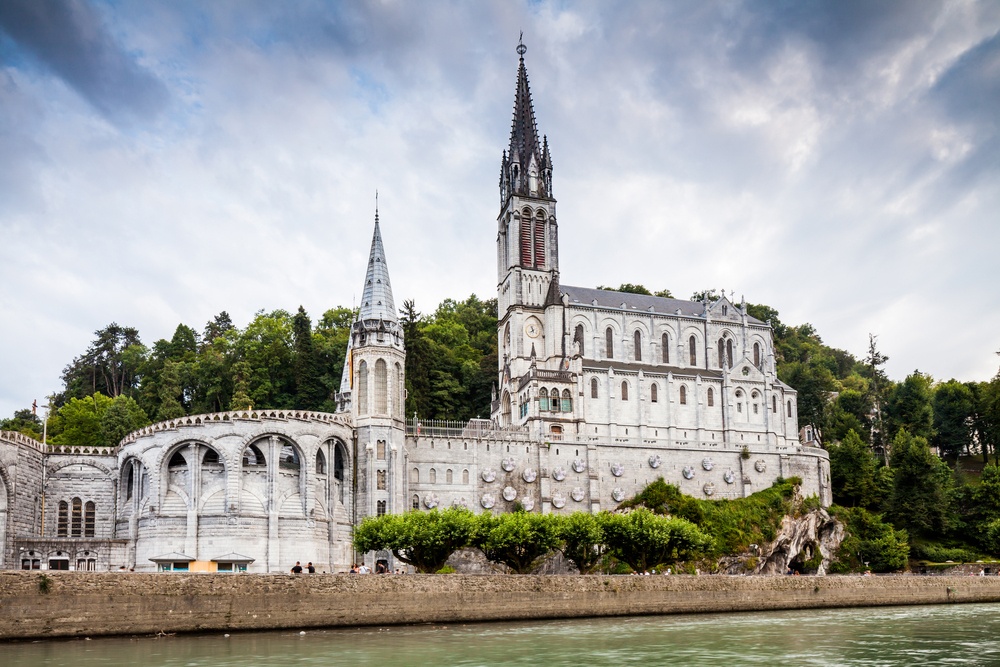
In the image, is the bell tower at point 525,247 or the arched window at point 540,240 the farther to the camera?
the arched window at point 540,240

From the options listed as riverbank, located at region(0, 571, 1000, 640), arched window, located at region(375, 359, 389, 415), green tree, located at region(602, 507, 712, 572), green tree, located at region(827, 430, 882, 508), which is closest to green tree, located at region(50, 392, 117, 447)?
arched window, located at region(375, 359, 389, 415)

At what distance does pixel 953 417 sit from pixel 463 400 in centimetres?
4829

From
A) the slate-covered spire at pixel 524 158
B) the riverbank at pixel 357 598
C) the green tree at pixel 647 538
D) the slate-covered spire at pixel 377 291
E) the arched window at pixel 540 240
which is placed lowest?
the riverbank at pixel 357 598

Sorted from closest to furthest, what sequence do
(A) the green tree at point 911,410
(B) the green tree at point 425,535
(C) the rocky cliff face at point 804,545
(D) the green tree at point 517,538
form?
(B) the green tree at point 425,535 < (D) the green tree at point 517,538 < (C) the rocky cliff face at point 804,545 < (A) the green tree at point 911,410

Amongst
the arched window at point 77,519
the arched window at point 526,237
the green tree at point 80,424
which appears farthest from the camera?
the arched window at point 526,237

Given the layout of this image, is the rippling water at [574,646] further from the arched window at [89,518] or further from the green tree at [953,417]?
the green tree at [953,417]

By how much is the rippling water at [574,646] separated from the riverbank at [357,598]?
863 millimetres

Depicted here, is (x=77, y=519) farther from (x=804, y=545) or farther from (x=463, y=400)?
(x=804, y=545)

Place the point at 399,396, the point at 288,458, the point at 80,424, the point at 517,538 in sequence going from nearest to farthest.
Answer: the point at 517,538, the point at 288,458, the point at 399,396, the point at 80,424

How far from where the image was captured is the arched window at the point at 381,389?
59.7m

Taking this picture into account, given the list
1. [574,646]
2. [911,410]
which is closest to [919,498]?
[911,410]

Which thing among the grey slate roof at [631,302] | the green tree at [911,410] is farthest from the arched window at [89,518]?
the green tree at [911,410]

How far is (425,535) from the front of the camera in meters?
46.5

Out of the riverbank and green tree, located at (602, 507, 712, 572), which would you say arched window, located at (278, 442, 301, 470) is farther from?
the riverbank
